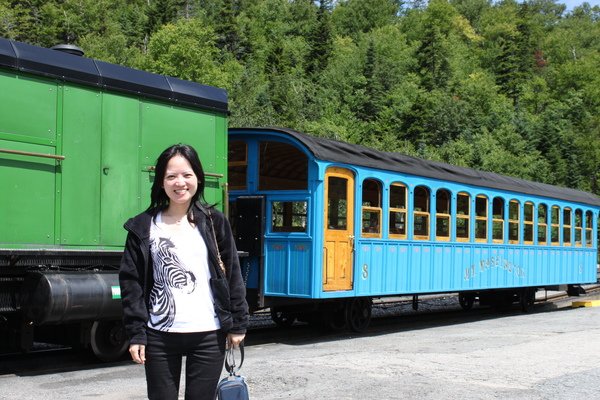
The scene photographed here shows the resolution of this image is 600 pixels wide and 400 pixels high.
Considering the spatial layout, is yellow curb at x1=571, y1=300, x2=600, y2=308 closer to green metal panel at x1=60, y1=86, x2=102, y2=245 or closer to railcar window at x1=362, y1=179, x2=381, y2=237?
railcar window at x1=362, y1=179, x2=381, y2=237

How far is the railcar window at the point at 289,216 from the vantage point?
37.8ft

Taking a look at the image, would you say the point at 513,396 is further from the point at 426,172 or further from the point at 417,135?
the point at 417,135

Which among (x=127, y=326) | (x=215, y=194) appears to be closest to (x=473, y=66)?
(x=215, y=194)

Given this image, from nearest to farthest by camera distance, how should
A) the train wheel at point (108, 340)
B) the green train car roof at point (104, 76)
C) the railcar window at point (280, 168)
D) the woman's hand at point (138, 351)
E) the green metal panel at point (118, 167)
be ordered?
the woman's hand at point (138, 351), the green train car roof at point (104, 76), the train wheel at point (108, 340), the green metal panel at point (118, 167), the railcar window at point (280, 168)

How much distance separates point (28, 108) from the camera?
816 centimetres

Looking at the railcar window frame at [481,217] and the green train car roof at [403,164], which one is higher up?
the green train car roof at [403,164]

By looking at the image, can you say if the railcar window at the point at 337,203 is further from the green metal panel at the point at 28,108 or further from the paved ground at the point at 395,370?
the green metal panel at the point at 28,108

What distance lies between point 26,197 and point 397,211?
6.74 metres

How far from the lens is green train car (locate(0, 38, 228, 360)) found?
7797 millimetres

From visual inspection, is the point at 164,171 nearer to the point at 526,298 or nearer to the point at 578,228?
the point at 526,298

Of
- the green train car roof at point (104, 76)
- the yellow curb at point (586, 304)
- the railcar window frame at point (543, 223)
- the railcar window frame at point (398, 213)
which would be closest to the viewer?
the green train car roof at point (104, 76)

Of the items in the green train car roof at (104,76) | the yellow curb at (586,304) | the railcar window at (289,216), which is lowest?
the yellow curb at (586,304)

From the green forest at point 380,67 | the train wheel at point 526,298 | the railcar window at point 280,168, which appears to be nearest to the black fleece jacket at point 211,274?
the railcar window at point 280,168

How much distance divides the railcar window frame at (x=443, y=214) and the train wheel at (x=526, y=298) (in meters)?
4.99
